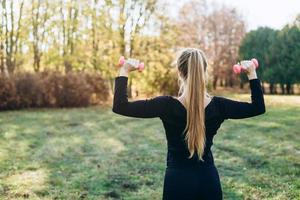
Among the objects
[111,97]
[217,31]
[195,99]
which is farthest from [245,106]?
[217,31]

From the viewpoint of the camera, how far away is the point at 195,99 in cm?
297

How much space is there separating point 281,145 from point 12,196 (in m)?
6.23

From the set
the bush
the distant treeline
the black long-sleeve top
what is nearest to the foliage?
the distant treeline

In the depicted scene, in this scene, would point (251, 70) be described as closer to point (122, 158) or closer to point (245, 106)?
point (245, 106)

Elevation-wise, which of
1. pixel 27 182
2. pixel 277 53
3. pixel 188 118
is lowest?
pixel 27 182

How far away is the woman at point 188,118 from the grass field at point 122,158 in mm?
3997

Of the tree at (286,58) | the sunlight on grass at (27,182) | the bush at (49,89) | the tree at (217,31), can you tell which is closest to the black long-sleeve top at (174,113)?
the sunlight on grass at (27,182)

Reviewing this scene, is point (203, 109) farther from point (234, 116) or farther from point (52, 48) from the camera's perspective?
point (52, 48)

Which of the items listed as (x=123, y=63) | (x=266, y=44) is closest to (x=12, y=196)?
(x=123, y=63)

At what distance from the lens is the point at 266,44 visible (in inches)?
1443

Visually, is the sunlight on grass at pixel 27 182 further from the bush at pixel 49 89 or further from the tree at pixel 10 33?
the tree at pixel 10 33

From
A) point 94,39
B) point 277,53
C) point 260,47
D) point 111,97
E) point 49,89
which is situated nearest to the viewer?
point 49,89

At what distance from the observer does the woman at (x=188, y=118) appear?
2971 millimetres

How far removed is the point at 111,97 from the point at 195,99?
22720mm
